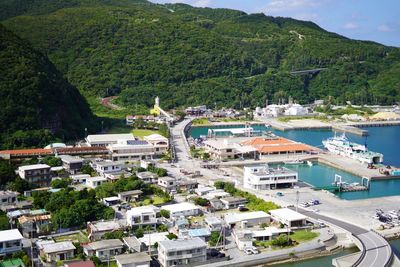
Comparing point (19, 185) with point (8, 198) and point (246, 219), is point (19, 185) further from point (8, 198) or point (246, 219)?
point (246, 219)

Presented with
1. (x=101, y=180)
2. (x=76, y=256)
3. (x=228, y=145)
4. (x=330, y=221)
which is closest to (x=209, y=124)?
(x=228, y=145)

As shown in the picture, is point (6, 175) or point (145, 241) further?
point (6, 175)

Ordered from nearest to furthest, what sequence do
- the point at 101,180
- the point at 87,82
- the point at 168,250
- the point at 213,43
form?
the point at 168,250, the point at 101,180, the point at 87,82, the point at 213,43

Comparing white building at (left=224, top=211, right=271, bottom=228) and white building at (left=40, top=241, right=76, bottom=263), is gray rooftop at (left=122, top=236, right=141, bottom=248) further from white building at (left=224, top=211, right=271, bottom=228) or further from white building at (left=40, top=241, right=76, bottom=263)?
white building at (left=224, top=211, right=271, bottom=228)

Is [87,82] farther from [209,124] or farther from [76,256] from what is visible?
[76,256]

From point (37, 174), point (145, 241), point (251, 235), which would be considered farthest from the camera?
point (37, 174)

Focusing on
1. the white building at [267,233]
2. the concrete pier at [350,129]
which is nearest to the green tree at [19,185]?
the white building at [267,233]

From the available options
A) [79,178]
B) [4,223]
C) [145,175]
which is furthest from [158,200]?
[4,223]
